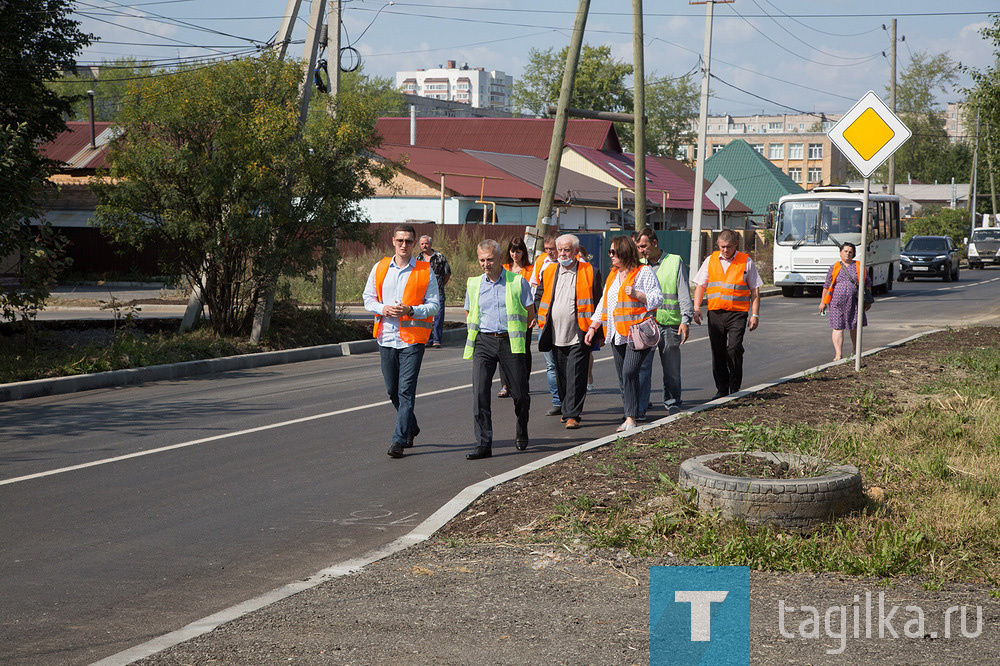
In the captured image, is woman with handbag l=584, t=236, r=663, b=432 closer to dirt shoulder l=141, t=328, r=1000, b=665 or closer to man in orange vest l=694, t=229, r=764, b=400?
man in orange vest l=694, t=229, r=764, b=400

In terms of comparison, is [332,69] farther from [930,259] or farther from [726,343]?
[930,259]

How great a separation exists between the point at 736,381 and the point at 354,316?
13549mm

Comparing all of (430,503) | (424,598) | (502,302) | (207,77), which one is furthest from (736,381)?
(207,77)

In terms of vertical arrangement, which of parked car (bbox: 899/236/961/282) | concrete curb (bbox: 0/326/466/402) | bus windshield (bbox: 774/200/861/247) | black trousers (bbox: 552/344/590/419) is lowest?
concrete curb (bbox: 0/326/466/402)

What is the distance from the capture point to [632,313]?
32.0 feet

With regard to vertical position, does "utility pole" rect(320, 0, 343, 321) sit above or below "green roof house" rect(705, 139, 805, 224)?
below

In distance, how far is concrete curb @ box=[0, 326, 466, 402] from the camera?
41.5 ft

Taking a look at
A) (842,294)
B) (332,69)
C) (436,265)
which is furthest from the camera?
(332,69)

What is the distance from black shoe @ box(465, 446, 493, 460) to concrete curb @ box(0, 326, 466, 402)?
6.32 metres

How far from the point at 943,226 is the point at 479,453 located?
65.3 m

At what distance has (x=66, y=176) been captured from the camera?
43531mm

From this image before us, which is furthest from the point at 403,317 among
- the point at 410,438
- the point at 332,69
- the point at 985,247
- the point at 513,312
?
the point at 985,247

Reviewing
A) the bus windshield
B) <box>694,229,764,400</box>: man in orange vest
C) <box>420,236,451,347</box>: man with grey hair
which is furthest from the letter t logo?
the bus windshield

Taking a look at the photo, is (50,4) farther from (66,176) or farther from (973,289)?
(973,289)
